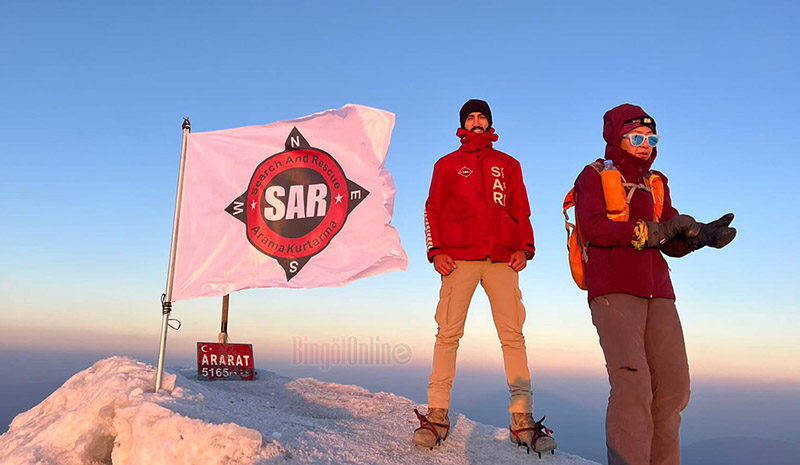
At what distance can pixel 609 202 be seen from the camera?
12.2ft

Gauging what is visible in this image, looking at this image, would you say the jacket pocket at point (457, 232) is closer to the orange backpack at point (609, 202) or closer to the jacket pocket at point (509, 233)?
the jacket pocket at point (509, 233)

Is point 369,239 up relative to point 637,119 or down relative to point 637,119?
down

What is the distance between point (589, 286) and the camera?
379 centimetres

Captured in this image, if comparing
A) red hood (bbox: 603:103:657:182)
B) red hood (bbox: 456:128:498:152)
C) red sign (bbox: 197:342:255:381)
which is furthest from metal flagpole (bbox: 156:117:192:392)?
red hood (bbox: 603:103:657:182)

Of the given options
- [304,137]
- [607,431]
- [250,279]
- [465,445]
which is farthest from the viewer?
[304,137]

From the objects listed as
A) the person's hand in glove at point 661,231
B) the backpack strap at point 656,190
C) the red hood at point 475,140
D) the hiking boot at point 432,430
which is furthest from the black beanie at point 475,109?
the hiking boot at point 432,430

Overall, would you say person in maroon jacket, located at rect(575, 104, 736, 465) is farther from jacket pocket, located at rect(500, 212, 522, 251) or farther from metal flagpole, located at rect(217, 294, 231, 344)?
metal flagpole, located at rect(217, 294, 231, 344)

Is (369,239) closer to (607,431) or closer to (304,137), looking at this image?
(304,137)

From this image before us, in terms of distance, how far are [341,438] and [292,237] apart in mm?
2391

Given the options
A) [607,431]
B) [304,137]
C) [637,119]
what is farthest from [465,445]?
[304,137]

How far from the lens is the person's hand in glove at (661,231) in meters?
3.52

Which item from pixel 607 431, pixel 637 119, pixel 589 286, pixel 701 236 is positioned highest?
pixel 637 119

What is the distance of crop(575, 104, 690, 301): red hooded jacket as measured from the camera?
3.58 meters

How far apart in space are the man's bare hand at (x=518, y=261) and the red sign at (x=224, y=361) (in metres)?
6.09
